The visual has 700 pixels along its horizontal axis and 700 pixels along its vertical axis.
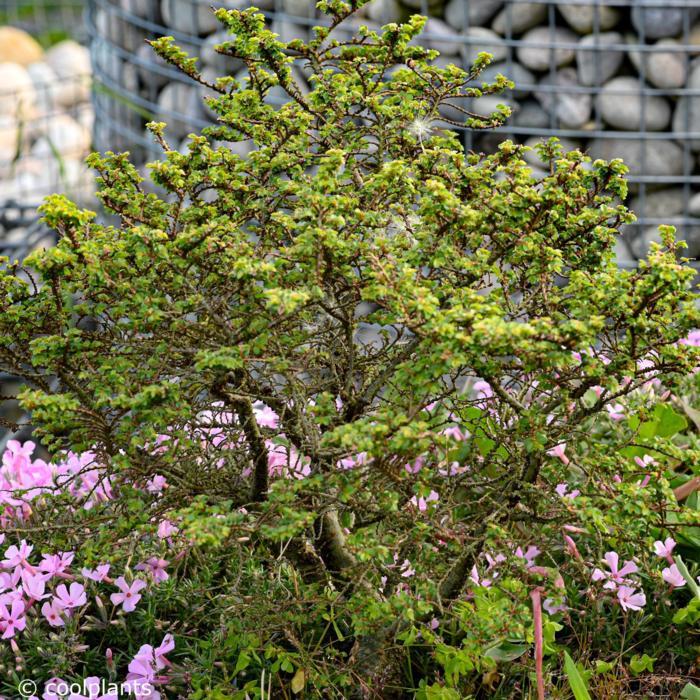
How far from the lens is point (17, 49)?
863 centimetres

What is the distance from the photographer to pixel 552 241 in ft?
4.61

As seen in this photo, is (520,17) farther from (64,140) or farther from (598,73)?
(64,140)


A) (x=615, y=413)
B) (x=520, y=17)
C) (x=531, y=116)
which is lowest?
(x=615, y=413)

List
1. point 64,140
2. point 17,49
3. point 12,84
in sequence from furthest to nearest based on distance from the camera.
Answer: point 17,49
point 12,84
point 64,140

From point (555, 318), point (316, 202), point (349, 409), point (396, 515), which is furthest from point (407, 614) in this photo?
point (316, 202)

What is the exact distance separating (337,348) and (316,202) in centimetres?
32

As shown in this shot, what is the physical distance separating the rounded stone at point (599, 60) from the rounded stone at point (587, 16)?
0.03m

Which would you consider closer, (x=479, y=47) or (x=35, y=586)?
(x=35, y=586)

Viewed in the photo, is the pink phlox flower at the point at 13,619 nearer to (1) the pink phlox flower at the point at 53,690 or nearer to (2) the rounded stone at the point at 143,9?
(1) the pink phlox flower at the point at 53,690

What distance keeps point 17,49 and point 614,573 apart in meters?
8.29

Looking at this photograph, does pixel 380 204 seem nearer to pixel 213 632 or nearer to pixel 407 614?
pixel 407 614

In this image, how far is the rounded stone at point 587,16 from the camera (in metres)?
3.71

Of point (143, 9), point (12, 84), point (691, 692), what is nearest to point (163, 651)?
point (691, 692)

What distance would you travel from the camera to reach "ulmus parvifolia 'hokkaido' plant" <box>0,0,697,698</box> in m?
1.19
